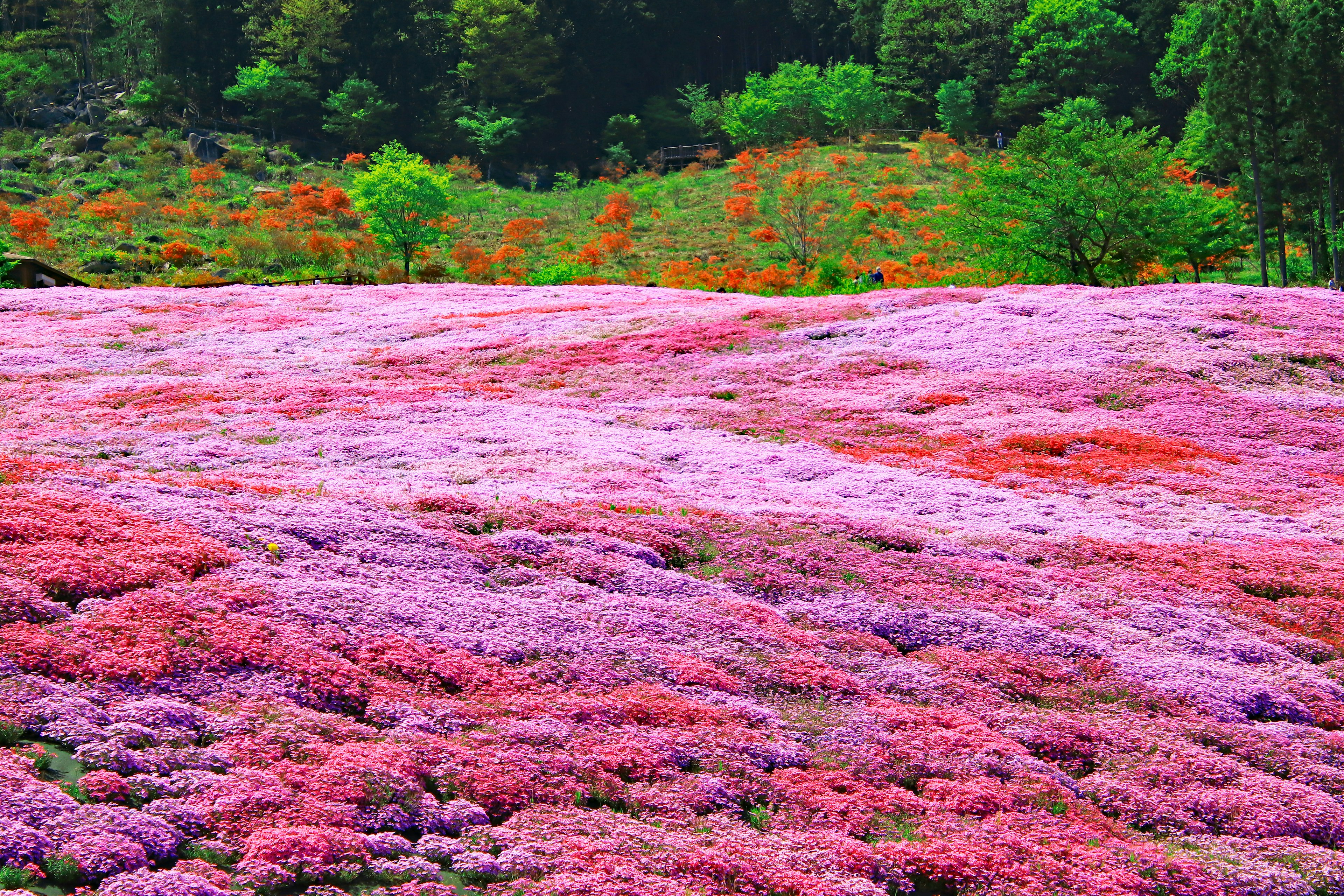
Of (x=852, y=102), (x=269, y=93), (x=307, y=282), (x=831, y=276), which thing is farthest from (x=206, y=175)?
(x=852, y=102)

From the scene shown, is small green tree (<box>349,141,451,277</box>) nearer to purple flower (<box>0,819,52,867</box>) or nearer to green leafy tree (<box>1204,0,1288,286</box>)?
green leafy tree (<box>1204,0,1288,286</box>)

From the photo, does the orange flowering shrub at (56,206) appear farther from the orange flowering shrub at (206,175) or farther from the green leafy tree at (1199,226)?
the green leafy tree at (1199,226)

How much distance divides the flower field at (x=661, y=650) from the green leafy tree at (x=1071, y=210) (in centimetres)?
1641

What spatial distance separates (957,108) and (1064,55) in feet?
33.4

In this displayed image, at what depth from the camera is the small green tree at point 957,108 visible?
277 feet

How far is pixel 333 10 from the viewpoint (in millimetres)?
83688

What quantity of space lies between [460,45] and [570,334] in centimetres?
7352

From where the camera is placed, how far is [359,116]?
7744 cm

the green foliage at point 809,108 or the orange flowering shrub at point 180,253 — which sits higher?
the green foliage at point 809,108

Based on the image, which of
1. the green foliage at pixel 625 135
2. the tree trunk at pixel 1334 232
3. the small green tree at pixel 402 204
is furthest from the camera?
the green foliage at pixel 625 135

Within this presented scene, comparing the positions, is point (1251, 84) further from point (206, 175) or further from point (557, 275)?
point (206, 175)

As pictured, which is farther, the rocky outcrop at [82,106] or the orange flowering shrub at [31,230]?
the rocky outcrop at [82,106]

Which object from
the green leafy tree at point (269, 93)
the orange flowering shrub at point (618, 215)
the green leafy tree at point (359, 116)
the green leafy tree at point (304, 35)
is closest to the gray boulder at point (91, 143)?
the green leafy tree at point (269, 93)


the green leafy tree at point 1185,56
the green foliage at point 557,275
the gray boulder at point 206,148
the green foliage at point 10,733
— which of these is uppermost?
the green leafy tree at point 1185,56
